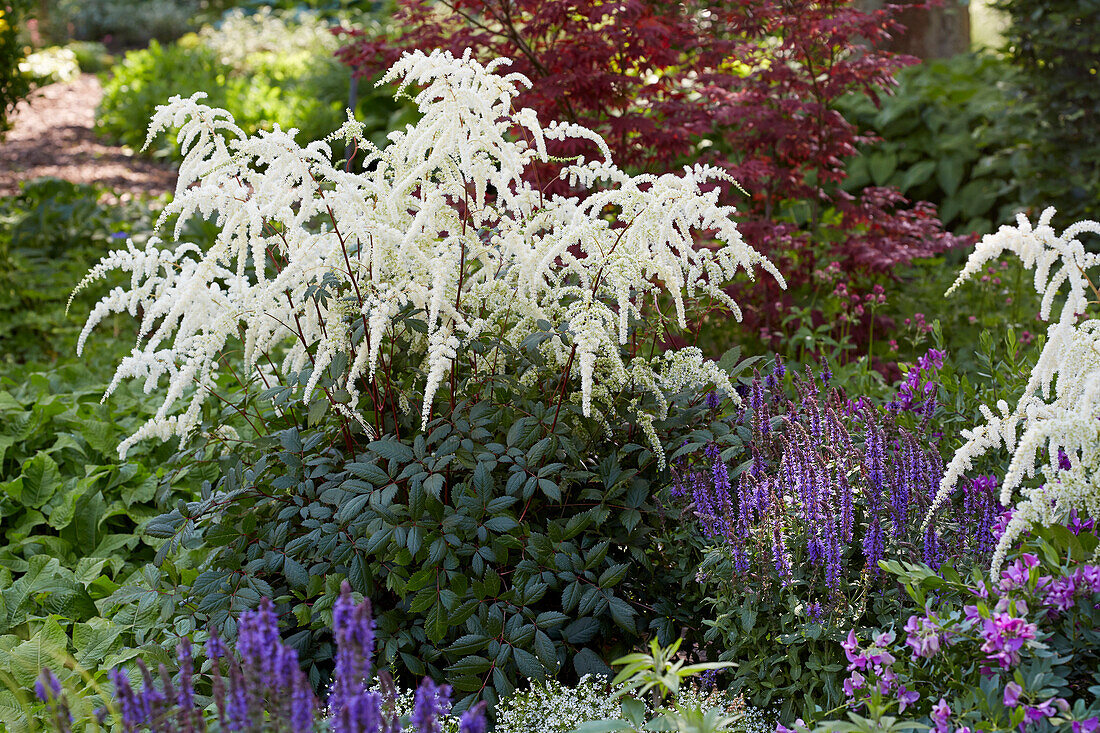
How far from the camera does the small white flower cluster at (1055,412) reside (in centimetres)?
185

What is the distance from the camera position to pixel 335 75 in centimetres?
1059

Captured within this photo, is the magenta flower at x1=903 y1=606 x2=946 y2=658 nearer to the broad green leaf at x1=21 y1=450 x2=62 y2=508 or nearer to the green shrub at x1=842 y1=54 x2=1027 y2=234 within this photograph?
the broad green leaf at x1=21 y1=450 x2=62 y2=508

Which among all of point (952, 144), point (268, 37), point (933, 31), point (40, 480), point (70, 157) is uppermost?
point (933, 31)

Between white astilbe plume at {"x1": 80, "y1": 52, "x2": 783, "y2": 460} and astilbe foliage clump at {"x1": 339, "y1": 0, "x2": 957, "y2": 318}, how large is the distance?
144cm

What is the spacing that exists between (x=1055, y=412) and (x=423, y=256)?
1.46 m

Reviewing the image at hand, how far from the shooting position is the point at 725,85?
4.75 m

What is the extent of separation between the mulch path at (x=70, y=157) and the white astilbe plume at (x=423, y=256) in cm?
573

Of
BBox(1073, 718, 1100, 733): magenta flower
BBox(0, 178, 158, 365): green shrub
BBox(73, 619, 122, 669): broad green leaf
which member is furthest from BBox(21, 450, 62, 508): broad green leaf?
BBox(1073, 718, 1100, 733): magenta flower

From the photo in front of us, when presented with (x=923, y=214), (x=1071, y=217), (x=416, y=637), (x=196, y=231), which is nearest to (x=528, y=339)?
(x=416, y=637)

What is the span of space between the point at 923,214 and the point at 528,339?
3.25 meters

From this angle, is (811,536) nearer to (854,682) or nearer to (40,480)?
(854,682)

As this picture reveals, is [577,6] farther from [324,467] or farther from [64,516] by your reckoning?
[64,516]

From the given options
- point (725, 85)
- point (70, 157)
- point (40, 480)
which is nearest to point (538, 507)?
point (40, 480)

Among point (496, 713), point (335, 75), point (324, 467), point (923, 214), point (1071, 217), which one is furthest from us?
point (335, 75)
